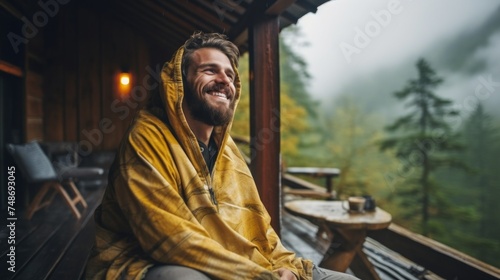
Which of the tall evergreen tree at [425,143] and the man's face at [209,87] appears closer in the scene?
the man's face at [209,87]

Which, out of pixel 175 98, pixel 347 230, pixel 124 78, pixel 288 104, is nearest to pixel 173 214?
pixel 175 98

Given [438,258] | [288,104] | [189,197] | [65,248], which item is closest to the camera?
[189,197]

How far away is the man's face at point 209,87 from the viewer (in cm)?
176

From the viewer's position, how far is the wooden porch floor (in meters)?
3.07

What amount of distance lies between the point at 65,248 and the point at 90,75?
5337mm

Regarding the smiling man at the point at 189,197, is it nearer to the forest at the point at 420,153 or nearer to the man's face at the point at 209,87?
the man's face at the point at 209,87

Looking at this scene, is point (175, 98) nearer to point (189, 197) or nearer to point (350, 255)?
point (189, 197)

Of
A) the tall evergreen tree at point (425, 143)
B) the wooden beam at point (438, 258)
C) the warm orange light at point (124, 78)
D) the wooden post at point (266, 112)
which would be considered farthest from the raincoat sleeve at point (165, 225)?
the tall evergreen tree at point (425, 143)

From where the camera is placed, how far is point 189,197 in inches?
58.8

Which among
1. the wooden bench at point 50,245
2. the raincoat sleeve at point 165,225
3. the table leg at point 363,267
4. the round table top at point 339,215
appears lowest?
the table leg at point 363,267

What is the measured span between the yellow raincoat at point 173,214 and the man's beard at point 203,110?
148mm

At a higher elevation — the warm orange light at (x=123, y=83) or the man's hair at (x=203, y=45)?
the warm orange light at (x=123, y=83)

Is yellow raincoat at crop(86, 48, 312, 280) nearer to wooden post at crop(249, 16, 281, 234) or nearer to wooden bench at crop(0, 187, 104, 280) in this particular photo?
wooden post at crop(249, 16, 281, 234)

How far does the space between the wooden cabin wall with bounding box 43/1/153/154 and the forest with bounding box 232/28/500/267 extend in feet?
13.1
